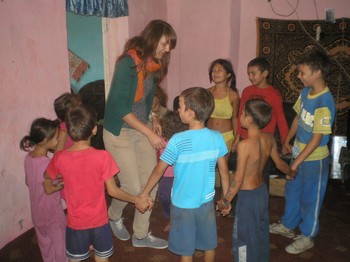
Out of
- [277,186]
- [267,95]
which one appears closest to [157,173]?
[267,95]

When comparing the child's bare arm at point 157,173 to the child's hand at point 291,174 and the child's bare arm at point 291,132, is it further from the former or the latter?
the child's bare arm at point 291,132

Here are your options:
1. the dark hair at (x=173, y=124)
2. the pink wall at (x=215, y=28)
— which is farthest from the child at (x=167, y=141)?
the pink wall at (x=215, y=28)

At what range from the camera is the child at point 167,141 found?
9.61 ft

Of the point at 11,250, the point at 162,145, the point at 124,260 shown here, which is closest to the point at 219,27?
the point at 162,145

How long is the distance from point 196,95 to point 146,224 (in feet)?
4.76

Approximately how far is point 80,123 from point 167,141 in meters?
1.08

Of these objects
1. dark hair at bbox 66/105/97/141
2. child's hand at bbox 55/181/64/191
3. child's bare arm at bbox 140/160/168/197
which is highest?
dark hair at bbox 66/105/97/141

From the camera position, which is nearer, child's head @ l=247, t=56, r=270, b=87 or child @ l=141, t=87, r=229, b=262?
child @ l=141, t=87, r=229, b=262

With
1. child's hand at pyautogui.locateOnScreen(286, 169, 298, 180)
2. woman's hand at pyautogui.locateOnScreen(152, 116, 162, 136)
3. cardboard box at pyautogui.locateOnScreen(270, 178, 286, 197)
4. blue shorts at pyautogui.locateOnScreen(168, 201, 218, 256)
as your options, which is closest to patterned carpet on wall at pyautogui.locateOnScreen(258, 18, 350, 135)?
cardboard box at pyautogui.locateOnScreen(270, 178, 286, 197)

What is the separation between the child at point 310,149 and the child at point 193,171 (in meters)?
0.99

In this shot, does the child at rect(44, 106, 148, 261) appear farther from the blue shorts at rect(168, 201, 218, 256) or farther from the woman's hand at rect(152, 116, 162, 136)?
the woman's hand at rect(152, 116, 162, 136)

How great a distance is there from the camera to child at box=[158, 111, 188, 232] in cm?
293

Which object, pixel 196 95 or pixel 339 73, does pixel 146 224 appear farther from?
pixel 339 73

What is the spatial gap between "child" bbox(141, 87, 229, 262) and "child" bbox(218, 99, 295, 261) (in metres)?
0.17
